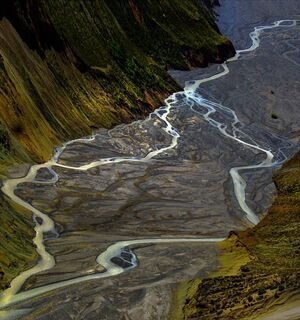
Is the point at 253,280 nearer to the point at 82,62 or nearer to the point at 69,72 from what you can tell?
the point at 69,72

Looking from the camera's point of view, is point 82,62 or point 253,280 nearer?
point 253,280

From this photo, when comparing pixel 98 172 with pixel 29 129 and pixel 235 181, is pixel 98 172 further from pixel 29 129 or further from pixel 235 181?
pixel 235 181

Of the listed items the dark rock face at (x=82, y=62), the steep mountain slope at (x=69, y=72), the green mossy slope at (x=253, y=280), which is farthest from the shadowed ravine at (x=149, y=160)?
the green mossy slope at (x=253, y=280)

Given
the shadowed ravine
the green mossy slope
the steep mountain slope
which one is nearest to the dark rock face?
the steep mountain slope

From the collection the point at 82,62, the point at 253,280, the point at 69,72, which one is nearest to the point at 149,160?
the point at 69,72

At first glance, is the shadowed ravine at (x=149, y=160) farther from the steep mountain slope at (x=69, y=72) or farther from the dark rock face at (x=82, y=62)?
the dark rock face at (x=82, y=62)
